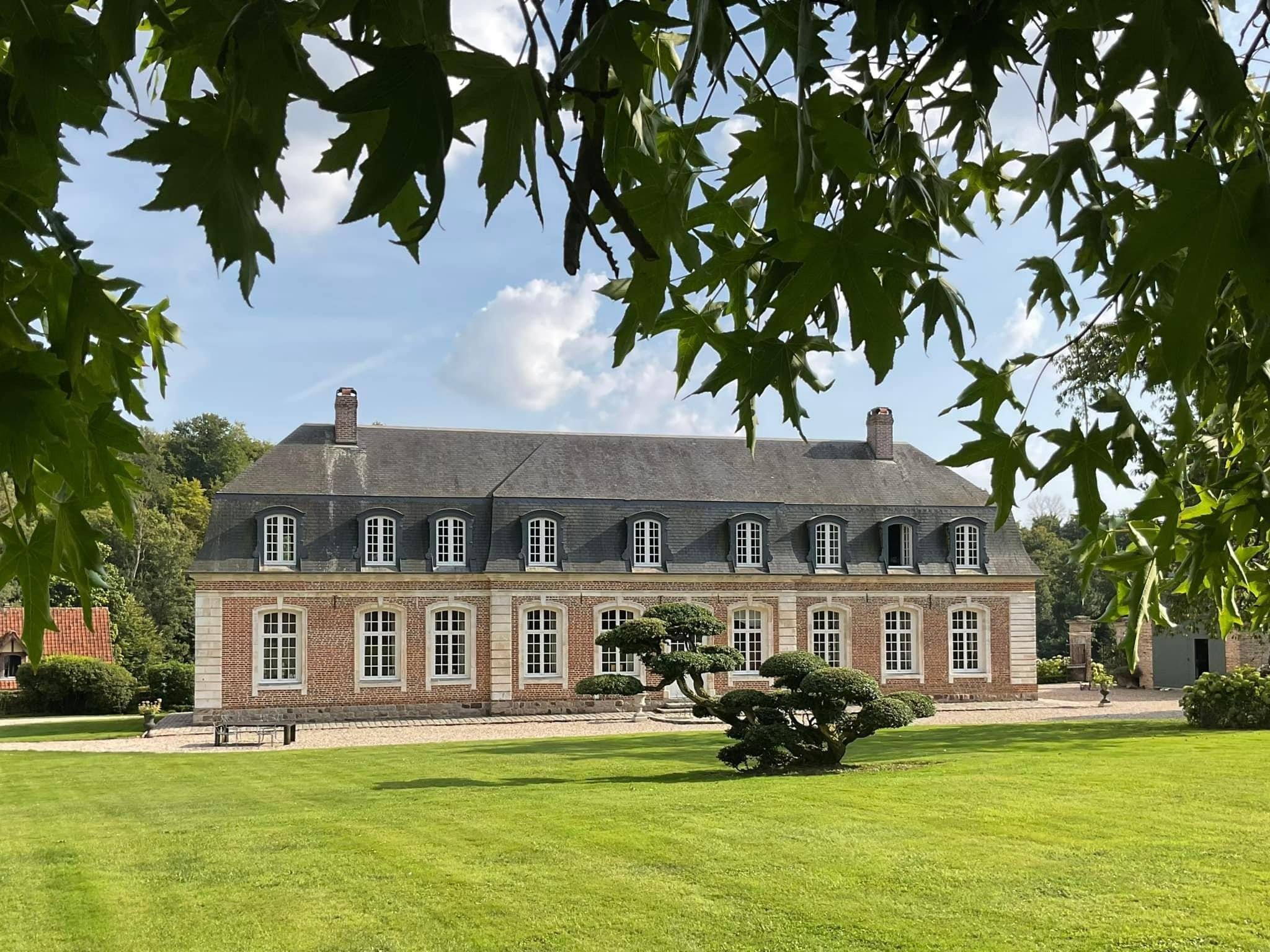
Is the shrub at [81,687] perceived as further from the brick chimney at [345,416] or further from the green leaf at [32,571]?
the green leaf at [32,571]

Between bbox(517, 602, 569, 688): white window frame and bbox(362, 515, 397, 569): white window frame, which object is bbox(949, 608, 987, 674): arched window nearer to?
bbox(517, 602, 569, 688): white window frame

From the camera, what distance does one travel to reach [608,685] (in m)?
15.5

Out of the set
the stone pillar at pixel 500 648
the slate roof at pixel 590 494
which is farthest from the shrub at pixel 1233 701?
the stone pillar at pixel 500 648

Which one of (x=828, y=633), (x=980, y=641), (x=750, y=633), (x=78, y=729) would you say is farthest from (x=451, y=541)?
(x=980, y=641)

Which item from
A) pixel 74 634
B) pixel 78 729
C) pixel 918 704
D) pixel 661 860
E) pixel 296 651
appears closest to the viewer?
pixel 661 860

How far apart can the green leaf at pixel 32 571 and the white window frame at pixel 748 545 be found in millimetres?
24980

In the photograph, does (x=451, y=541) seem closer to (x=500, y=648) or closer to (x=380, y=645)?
(x=500, y=648)

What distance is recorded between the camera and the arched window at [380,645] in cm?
2491

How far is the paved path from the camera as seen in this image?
792 inches

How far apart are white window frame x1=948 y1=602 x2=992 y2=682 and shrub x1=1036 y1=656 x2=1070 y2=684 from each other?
433 inches

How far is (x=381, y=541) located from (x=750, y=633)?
8.46m

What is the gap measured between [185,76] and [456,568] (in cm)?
2402

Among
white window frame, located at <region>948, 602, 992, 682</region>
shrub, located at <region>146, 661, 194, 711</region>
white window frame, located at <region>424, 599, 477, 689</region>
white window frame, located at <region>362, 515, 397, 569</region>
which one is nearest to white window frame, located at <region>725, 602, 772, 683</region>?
white window frame, located at <region>948, 602, 992, 682</region>

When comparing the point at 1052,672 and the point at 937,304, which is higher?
the point at 937,304
